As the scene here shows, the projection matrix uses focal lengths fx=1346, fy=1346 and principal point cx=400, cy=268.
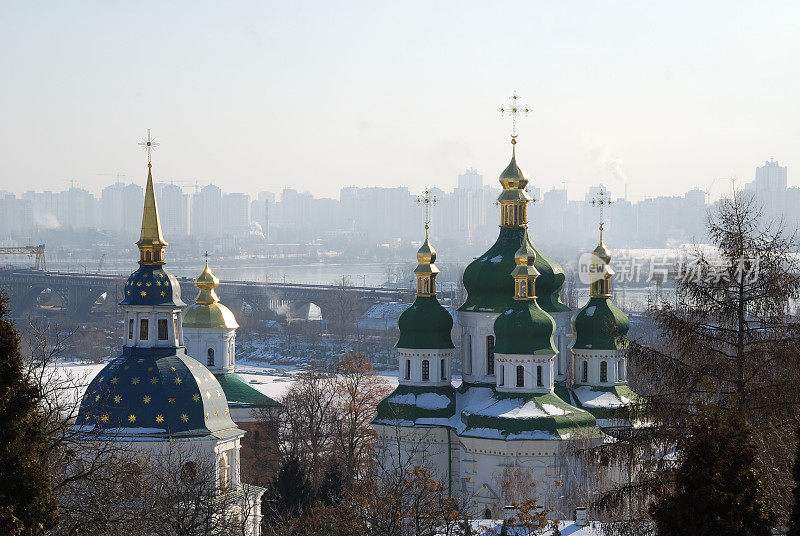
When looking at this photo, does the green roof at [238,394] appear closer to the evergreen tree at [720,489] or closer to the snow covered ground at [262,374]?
the snow covered ground at [262,374]

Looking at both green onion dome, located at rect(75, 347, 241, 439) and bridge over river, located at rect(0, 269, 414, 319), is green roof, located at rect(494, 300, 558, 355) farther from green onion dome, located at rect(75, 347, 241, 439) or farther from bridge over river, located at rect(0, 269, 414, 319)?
bridge over river, located at rect(0, 269, 414, 319)

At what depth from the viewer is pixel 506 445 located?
25.1 meters

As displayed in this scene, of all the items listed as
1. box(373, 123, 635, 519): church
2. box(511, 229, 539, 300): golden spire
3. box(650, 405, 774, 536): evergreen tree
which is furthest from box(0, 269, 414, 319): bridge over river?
box(650, 405, 774, 536): evergreen tree

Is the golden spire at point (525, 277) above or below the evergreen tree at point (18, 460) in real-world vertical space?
above

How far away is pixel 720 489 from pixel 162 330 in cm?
1530

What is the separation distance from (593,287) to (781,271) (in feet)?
47.4

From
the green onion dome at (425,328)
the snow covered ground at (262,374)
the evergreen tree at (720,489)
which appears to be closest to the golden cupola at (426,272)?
the green onion dome at (425,328)

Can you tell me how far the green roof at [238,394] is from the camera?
1233 inches

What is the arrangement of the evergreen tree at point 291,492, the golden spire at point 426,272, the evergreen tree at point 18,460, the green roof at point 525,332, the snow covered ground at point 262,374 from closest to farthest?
the evergreen tree at point 18,460, the evergreen tree at point 291,492, the green roof at point 525,332, the golden spire at point 426,272, the snow covered ground at point 262,374

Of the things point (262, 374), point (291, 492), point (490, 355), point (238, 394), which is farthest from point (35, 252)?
point (291, 492)

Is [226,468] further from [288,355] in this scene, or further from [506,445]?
[288,355]

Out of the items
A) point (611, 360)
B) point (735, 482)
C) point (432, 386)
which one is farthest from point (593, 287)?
point (735, 482)

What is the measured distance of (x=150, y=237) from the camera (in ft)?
83.1

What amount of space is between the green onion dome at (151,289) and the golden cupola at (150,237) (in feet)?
0.56
